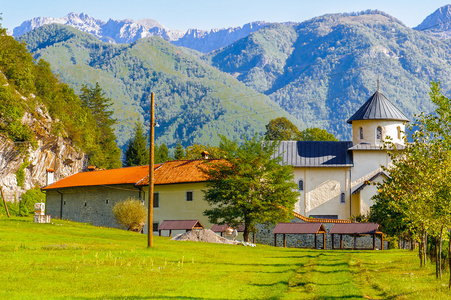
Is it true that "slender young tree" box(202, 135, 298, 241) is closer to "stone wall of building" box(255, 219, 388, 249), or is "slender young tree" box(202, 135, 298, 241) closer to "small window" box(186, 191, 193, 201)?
"stone wall of building" box(255, 219, 388, 249)

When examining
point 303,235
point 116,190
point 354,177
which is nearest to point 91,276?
point 303,235

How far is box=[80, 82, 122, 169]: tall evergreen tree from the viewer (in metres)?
103

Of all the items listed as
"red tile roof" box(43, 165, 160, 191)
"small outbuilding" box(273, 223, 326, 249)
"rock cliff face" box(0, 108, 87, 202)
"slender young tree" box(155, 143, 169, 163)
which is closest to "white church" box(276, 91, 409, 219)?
"red tile roof" box(43, 165, 160, 191)

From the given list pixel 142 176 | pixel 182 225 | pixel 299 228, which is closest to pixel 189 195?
pixel 182 225

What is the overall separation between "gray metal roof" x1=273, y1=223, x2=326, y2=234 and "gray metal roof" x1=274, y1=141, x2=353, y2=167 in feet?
73.1

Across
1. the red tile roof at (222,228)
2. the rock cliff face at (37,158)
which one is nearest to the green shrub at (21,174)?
the rock cliff face at (37,158)

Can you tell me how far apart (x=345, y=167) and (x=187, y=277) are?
180 feet

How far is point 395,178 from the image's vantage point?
2917 centimetres

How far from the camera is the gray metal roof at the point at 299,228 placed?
168 feet

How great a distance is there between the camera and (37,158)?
261 ft

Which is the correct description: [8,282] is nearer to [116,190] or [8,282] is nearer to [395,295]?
[395,295]

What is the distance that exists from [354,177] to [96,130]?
5829 cm

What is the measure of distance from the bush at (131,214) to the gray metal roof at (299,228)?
15870 millimetres

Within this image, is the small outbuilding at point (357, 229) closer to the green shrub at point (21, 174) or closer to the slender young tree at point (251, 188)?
the slender young tree at point (251, 188)
